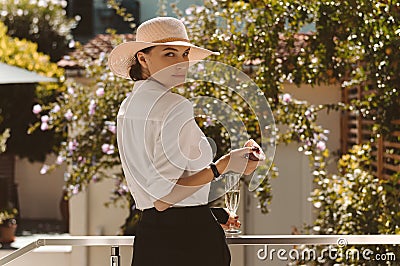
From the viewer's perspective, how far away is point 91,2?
13461 mm

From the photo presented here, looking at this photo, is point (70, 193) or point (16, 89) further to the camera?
point (16, 89)

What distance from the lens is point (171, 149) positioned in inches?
93.2

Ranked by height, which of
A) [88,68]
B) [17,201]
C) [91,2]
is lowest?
[17,201]

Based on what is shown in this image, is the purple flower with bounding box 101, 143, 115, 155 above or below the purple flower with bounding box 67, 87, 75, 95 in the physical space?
below

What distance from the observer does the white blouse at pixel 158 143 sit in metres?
2.38

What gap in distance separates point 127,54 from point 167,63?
0.14m

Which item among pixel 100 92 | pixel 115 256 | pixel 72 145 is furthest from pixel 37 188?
Result: pixel 115 256

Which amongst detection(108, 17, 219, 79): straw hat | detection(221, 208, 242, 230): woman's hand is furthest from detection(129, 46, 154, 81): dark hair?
detection(221, 208, 242, 230): woman's hand

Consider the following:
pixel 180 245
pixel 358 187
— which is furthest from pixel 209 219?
pixel 358 187

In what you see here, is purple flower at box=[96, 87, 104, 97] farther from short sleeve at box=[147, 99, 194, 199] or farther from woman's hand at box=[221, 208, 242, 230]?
short sleeve at box=[147, 99, 194, 199]

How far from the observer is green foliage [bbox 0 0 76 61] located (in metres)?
11.8

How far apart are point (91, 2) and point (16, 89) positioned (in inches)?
116

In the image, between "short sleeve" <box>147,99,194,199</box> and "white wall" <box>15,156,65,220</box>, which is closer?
"short sleeve" <box>147,99,194,199</box>

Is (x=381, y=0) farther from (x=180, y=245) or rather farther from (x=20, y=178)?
(x=20, y=178)
